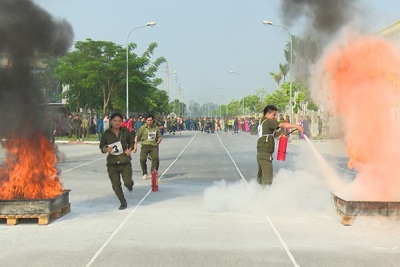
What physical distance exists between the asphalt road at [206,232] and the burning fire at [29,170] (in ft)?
1.60

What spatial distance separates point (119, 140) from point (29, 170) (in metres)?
1.73

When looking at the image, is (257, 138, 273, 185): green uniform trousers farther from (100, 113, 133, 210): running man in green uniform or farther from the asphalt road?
(100, 113, 133, 210): running man in green uniform

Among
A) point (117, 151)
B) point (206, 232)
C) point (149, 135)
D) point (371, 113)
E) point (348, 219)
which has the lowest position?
point (206, 232)

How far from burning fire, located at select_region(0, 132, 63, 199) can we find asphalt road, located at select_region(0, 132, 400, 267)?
489mm

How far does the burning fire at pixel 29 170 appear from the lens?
823 cm

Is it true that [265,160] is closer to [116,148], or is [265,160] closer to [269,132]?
[269,132]

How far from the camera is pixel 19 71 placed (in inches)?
340

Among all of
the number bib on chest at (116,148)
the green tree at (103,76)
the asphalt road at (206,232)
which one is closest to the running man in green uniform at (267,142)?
the asphalt road at (206,232)

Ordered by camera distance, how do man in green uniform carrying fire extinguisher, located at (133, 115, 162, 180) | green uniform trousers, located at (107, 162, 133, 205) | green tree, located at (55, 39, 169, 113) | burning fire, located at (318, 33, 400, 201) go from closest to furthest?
1. burning fire, located at (318, 33, 400, 201)
2. green uniform trousers, located at (107, 162, 133, 205)
3. man in green uniform carrying fire extinguisher, located at (133, 115, 162, 180)
4. green tree, located at (55, 39, 169, 113)

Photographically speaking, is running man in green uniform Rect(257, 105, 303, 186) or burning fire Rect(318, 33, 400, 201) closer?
burning fire Rect(318, 33, 400, 201)

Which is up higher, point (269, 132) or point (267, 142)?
point (269, 132)

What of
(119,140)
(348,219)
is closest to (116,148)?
(119,140)

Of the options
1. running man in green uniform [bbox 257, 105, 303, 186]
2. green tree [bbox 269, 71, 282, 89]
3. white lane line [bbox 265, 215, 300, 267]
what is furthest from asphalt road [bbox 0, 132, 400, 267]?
green tree [bbox 269, 71, 282, 89]

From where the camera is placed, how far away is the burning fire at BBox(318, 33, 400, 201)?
8.23 m
